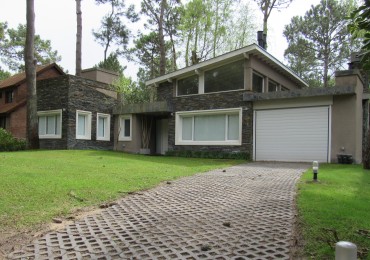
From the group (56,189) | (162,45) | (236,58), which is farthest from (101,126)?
(56,189)

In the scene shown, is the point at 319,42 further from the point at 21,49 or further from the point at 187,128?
the point at 21,49

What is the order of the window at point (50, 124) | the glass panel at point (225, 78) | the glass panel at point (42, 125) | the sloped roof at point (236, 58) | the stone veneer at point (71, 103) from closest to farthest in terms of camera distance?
1. the sloped roof at point (236, 58)
2. the glass panel at point (225, 78)
3. the stone veneer at point (71, 103)
4. the window at point (50, 124)
5. the glass panel at point (42, 125)

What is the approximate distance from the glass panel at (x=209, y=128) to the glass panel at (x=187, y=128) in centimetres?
35

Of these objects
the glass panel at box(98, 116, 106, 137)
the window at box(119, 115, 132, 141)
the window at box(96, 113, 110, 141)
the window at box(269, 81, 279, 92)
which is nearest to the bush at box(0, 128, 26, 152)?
the window at box(96, 113, 110, 141)

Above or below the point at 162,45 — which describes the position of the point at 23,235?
below

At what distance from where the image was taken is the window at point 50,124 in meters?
20.5

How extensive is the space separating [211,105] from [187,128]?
2113 millimetres

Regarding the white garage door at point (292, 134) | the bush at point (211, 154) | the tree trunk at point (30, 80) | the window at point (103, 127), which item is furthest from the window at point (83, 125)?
the white garage door at point (292, 134)

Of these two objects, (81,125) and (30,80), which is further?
(81,125)

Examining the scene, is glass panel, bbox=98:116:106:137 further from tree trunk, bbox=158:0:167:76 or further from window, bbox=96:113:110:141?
tree trunk, bbox=158:0:167:76

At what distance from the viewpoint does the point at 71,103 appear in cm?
1992

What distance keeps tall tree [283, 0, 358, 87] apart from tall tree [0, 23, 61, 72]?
93.8 feet

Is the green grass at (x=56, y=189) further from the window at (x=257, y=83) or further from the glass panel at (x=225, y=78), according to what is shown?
the window at (x=257, y=83)

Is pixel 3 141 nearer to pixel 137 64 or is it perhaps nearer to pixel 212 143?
pixel 212 143
